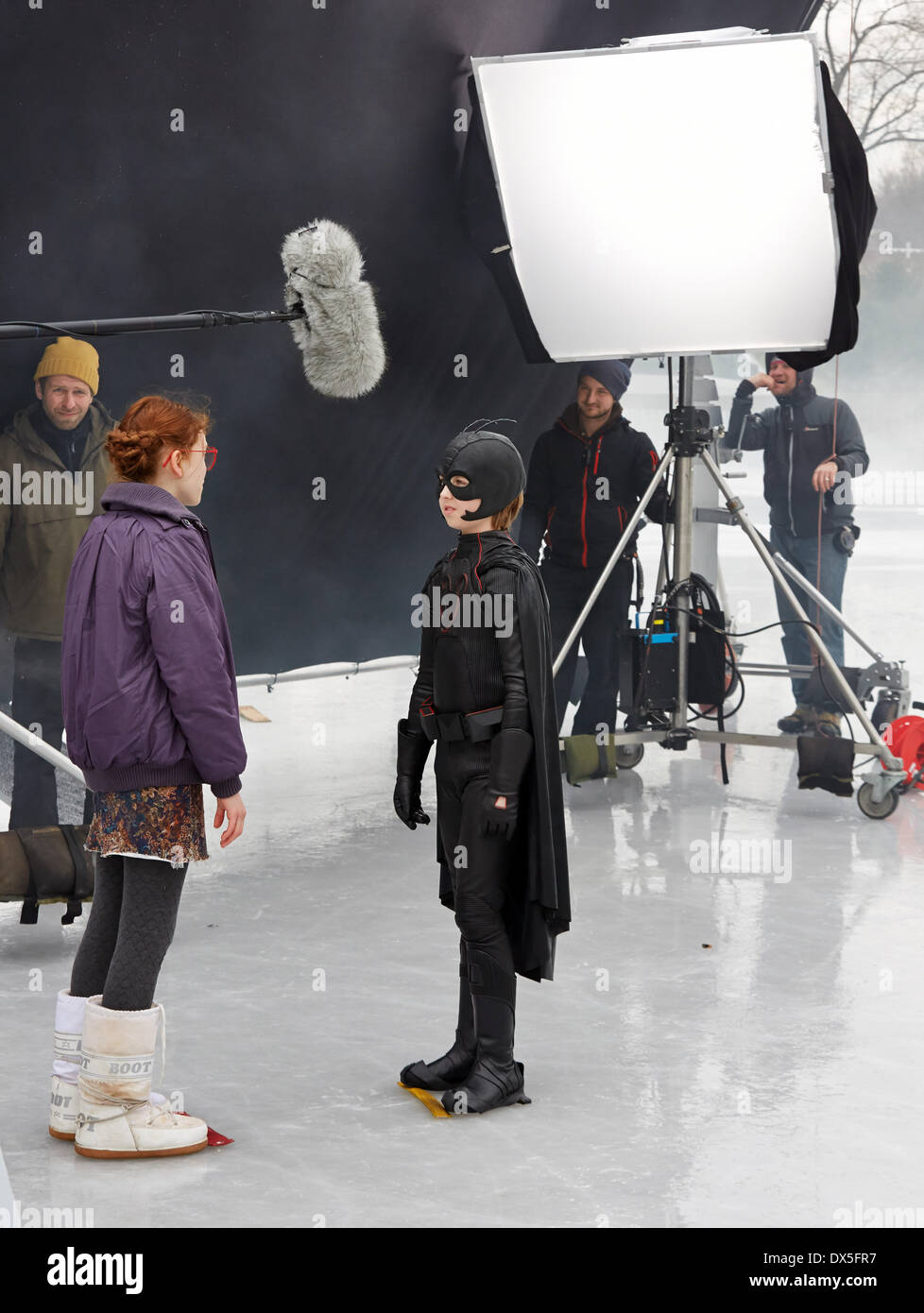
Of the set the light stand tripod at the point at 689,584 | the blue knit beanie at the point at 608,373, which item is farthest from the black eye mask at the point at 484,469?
the blue knit beanie at the point at 608,373

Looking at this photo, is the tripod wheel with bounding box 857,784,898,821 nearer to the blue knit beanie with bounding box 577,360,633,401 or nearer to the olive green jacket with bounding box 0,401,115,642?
the blue knit beanie with bounding box 577,360,633,401

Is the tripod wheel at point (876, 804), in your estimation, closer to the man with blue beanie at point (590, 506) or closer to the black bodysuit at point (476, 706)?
the man with blue beanie at point (590, 506)

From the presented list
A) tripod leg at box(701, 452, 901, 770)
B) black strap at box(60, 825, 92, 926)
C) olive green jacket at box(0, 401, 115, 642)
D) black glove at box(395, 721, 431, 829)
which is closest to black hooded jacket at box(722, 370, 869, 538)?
→ tripod leg at box(701, 452, 901, 770)

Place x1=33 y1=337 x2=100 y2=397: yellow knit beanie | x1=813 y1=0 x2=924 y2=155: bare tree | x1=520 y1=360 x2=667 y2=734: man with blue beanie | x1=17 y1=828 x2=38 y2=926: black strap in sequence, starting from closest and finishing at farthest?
1. x1=17 y1=828 x2=38 y2=926: black strap
2. x1=33 y1=337 x2=100 y2=397: yellow knit beanie
3. x1=520 y1=360 x2=667 y2=734: man with blue beanie
4. x1=813 y1=0 x2=924 y2=155: bare tree

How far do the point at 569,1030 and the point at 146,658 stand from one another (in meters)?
1.22

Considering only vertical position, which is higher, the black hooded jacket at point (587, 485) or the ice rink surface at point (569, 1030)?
the black hooded jacket at point (587, 485)

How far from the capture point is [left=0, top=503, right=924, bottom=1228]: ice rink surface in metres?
2.40

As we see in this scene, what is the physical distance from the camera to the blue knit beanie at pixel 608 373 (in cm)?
529

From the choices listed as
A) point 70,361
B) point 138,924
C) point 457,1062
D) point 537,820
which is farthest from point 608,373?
point 138,924

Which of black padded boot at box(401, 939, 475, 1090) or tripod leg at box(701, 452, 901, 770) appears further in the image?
tripod leg at box(701, 452, 901, 770)

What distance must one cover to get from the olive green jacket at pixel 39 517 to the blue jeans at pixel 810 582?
9.50 feet

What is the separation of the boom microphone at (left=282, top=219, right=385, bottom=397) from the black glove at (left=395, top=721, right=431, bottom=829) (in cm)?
150

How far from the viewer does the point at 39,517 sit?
13.4 ft
